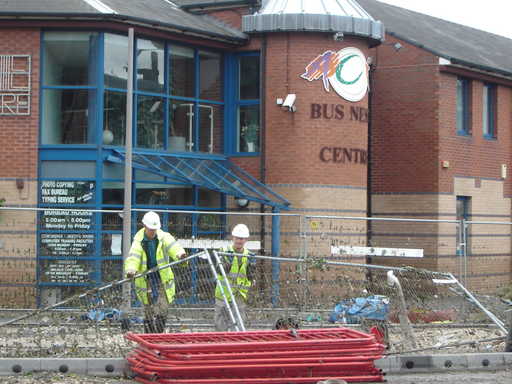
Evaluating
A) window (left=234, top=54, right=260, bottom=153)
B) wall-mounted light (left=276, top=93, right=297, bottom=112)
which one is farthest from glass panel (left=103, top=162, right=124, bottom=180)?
wall-mounted light (left=276, top=93, right=297, bottom=112)

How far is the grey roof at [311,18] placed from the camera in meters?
21.0

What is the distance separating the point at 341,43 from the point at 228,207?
432cm

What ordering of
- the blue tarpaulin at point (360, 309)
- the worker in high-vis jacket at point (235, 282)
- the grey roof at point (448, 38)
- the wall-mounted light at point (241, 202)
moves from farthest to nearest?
the grey roof at point (448, 38), the wall-mounted light at point (241, 202), the blue tarpaulin at point (360, 309), the worker in high-vis jacket at point (235, 282)

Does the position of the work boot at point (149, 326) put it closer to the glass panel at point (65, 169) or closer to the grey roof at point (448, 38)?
the glass panel at point (65, 169)

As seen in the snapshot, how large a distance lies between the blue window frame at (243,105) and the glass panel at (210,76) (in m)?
0.27

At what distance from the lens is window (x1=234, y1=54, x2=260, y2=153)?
71.5ft

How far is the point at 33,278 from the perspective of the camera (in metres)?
16.0

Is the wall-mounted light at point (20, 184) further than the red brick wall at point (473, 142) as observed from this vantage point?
No

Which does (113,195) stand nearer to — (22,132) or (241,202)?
(22,132)

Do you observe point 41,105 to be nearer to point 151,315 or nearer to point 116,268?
point 116,268

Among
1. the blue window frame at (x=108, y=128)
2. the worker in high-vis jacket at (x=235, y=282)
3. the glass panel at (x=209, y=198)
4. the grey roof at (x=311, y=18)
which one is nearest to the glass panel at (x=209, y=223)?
the blue window frame at (x=108, y=128)

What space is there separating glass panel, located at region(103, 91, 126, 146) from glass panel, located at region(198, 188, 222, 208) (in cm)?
234

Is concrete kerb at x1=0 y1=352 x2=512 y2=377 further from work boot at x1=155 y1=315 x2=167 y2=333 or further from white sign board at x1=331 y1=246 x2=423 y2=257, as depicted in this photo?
white sign board at x1=331 y1=246 x2=423 y2=257

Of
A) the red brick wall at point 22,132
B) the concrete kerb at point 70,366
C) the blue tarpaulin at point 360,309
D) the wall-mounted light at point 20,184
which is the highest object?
the red brick wall at point 22,132
